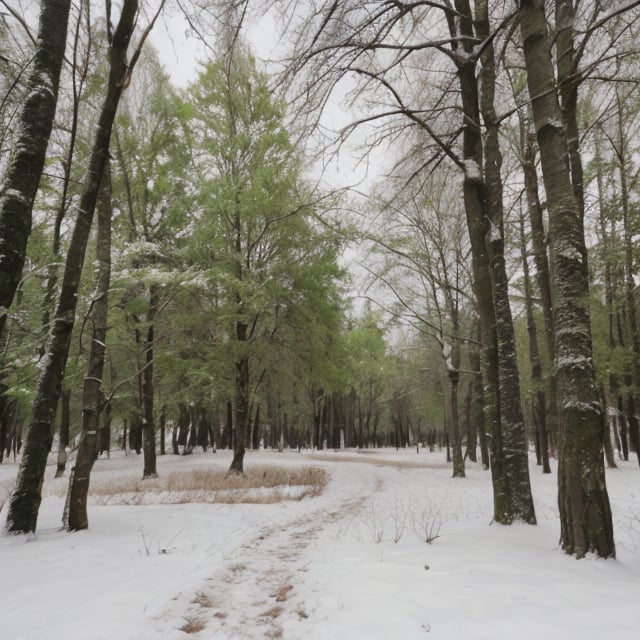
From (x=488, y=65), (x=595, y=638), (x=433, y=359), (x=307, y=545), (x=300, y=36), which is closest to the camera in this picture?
(x=595, y=638)

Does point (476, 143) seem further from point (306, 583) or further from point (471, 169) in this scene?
point (306, 583)

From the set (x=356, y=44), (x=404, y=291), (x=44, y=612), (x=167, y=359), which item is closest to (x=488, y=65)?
(x=356, y=44)

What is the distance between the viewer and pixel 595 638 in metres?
2.37

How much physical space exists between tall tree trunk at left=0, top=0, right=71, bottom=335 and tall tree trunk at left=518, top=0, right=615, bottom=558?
5.08 metres

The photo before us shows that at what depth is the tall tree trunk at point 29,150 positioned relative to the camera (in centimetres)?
357

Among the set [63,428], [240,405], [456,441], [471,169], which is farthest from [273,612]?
[63,428]

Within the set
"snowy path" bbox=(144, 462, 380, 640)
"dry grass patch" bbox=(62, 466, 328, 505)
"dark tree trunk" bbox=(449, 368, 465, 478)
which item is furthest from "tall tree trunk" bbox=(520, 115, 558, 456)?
"snowy path" bbox=(144, 462, 380, 640)

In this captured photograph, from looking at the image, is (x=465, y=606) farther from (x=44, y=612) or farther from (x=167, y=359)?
(x=167, y=359)

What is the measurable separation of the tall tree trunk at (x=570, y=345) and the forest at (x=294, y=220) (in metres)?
0.02

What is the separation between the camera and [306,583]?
3.91m

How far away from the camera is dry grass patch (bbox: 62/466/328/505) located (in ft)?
29.8

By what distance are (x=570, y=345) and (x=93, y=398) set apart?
643cm

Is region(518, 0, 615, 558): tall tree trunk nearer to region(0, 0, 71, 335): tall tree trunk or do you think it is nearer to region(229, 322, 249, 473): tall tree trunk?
region(0, 0, 71, 335): tall tree trunk

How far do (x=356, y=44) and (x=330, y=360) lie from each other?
33.6ft
